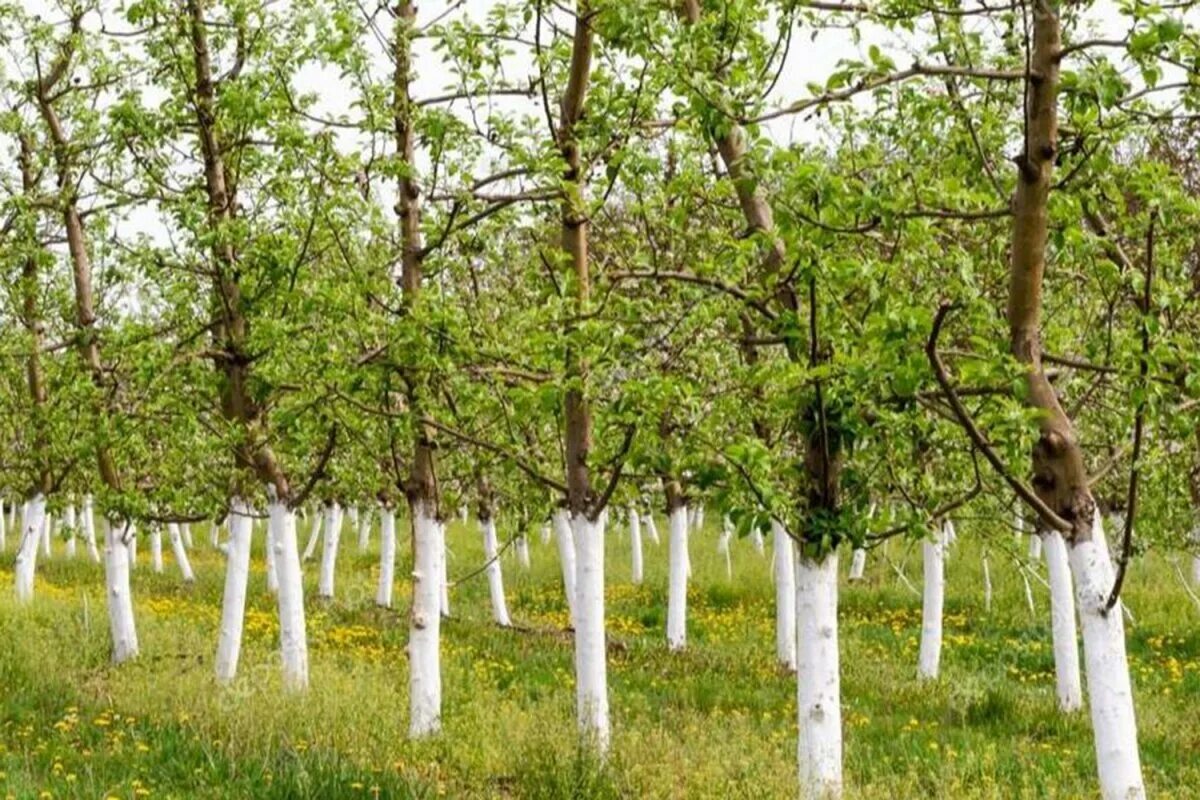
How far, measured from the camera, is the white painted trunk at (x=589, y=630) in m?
9.09

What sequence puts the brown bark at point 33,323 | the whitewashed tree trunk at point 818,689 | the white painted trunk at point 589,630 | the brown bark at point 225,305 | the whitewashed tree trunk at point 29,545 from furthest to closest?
the whitewashed tree trunk at point 29,545
the brown bark at point 33,323
the brown bark at point 225,305
the white painted trunk at point 589,630
the whitewashed tree trunk at point 818,689

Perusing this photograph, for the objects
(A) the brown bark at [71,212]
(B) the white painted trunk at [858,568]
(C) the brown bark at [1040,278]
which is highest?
(A) the brown bark at [71,212]

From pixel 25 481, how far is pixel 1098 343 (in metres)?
20.7

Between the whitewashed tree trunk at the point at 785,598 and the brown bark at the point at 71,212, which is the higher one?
the brown bark at the point at 71,212

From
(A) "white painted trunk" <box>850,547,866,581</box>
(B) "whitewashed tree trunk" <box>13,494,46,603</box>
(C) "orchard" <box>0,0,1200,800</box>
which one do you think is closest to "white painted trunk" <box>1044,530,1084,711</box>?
(C) "orchard" <box>0,0,1200,800</box>

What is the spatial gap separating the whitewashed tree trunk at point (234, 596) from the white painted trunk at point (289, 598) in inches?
17.1

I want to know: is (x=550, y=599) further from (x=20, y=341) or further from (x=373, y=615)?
(x=20, y=341)

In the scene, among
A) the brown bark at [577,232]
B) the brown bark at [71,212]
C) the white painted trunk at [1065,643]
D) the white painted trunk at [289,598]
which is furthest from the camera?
the brown bark at [71,212]

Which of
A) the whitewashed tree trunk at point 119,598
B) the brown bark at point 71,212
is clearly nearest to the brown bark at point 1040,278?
the brown bark at point 71,212

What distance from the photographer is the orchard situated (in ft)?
19.0

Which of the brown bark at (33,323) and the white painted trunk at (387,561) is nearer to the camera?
the brown bark at (33,323)

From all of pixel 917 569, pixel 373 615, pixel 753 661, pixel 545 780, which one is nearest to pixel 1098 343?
pixel 545 780

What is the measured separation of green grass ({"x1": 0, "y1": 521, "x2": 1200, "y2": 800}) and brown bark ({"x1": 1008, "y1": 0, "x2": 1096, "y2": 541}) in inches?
107

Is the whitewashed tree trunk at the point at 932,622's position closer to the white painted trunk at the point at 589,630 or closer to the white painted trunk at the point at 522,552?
the white painted trunk at the point at 589,630
